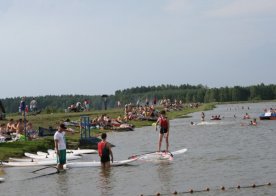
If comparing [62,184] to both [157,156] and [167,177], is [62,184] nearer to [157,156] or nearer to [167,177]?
[167,177]

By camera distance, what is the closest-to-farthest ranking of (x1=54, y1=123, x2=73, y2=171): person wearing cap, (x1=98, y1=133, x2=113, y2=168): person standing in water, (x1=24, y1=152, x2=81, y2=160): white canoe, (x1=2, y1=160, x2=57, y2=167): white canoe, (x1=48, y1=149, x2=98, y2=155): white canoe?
(x1=54, y1=123, x2=73, y2=171): person wearing cap → (x1=98, y1=133, x2=113, y2=168): person standing in water → (x1=2, y1=160, x2=57, y2=167): white canoe → (x1=24, y1=152, x2=81, y2=160): white canoe → (x1=48, y1=149, x2=98, y2=155): white canoe

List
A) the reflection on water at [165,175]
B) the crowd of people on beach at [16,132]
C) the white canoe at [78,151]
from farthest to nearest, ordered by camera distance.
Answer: the crowd of people on beach at [16,132]
the white canoe at [78,151]
the reflection on water at [165,175]

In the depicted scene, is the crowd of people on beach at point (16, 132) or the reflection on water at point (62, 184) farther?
the crowd of people on beach at point (16, 132)

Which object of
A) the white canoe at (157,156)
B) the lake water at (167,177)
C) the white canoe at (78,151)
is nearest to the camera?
the lake water at (167,177)

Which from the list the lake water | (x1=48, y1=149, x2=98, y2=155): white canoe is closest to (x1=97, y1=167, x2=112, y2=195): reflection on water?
the lake water

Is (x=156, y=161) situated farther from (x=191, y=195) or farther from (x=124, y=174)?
(x=191, y=195)

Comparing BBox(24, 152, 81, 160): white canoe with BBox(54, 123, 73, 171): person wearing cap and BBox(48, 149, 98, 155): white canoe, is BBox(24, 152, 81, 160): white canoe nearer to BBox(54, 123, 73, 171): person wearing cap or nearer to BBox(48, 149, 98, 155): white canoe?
BBox(48, 149, 98, 155): white canoe

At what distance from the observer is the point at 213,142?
37.9 meters

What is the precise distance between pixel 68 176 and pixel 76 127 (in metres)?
25.5

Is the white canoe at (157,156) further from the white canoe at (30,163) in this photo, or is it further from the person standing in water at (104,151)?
the white canoe at (30,163)

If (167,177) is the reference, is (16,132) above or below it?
above

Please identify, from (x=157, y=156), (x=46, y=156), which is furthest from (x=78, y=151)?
(x=157, y=156)

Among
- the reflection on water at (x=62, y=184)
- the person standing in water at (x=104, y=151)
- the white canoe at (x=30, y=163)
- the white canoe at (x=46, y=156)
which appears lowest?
the reflection on water at (x=62, y=184)

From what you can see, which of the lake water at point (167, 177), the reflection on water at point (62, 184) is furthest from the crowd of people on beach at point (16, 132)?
the reflection on water at point (62, 184)
